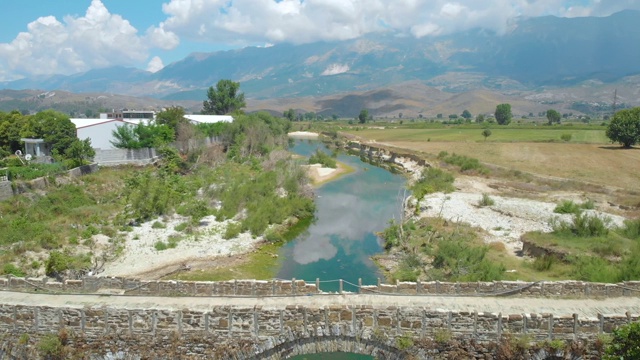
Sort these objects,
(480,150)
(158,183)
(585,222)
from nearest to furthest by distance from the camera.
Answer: (585,222), (158,183), (480,150)

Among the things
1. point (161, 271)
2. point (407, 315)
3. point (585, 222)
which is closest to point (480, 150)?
point (585, 222)

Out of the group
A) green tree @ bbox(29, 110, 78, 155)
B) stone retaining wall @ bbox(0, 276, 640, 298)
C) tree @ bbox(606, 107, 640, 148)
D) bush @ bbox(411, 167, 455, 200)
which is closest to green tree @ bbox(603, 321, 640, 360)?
stone retaining wall @ bbox(0, 276, 640, 298)

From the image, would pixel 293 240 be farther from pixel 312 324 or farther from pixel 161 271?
pixel 312 324

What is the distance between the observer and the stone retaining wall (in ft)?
48.7

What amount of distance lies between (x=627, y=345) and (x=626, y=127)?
69.8 meters

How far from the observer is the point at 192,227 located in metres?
30.8

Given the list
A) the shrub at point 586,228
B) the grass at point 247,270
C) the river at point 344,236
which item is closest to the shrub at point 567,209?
the shrub at point 586,228

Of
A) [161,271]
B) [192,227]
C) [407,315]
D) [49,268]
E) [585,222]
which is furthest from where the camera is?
[192,227]

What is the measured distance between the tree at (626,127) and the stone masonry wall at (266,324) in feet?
217

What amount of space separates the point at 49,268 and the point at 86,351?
10274mm

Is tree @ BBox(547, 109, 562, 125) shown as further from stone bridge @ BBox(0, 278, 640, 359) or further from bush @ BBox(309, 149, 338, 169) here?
stone bridge @ BBox(0, 278, 640, 359)

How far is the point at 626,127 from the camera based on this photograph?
68438mm

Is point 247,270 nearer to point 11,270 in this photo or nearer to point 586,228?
point 11,270

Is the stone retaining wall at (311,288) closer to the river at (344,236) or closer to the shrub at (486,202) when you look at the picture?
the river at (344,236)
